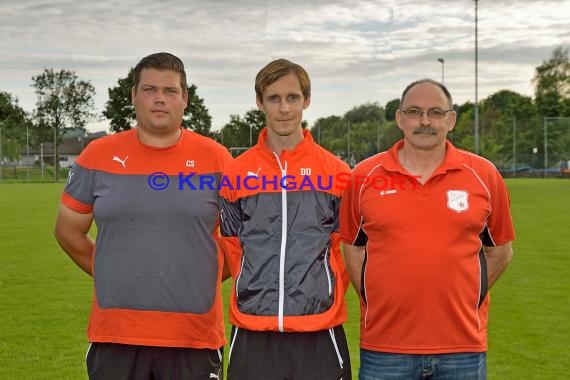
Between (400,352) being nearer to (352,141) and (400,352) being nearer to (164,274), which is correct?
(164,274)

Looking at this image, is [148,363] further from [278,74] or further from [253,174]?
[278,74]

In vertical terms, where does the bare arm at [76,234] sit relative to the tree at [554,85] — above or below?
below

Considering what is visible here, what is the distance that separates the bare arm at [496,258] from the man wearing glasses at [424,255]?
0.25m

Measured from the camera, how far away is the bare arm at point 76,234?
404 cm

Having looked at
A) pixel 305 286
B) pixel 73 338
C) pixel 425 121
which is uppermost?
pixel 425 121

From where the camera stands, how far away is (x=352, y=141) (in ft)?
135

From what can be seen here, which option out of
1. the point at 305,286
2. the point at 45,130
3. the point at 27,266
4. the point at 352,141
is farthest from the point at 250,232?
the point at 45,130

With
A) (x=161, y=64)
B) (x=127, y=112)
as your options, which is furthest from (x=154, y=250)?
(x=127, y=112)

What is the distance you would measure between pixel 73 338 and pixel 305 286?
491cm

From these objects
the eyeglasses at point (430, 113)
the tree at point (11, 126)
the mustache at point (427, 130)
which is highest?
the tree at point (11, 126)

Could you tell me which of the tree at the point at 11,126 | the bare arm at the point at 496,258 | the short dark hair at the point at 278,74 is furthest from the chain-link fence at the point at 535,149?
the short dark hair at the point at 278,74

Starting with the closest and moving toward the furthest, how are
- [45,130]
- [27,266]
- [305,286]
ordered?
[305,286] → [27,266] → [45,130]

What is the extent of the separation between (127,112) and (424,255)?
6914 centimetres
